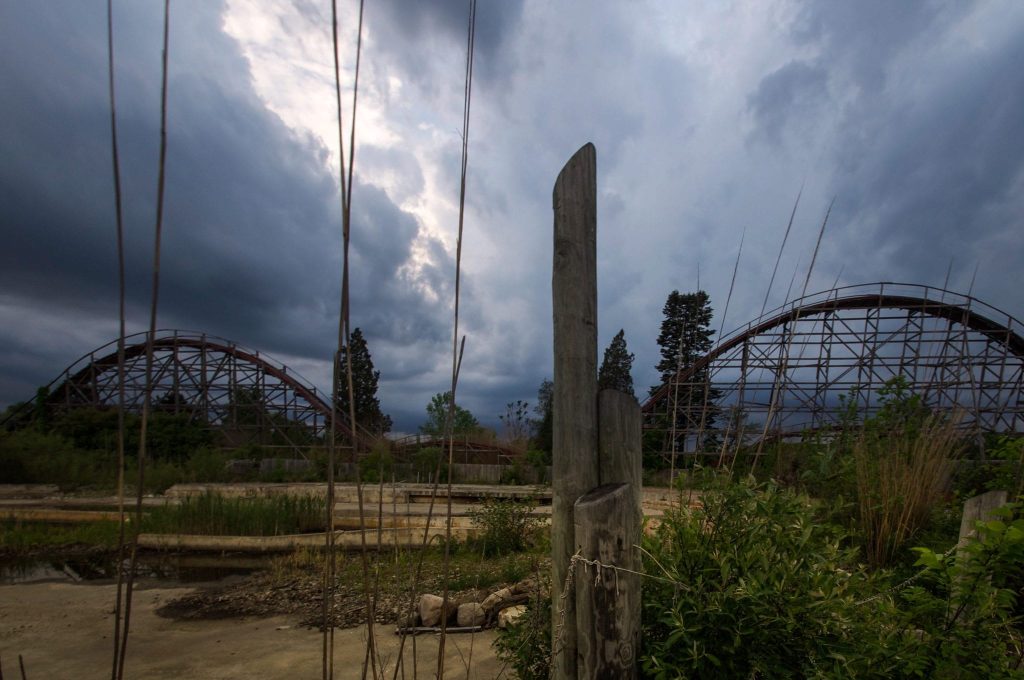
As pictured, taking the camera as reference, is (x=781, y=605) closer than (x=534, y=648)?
Yes

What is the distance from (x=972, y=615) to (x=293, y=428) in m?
19.3

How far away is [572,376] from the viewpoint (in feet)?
6.14

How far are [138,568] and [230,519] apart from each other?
1196 millimetres

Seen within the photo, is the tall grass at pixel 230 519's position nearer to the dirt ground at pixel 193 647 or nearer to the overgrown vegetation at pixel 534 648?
the dirt ground at pixel 193 647

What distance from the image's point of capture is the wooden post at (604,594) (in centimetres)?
169

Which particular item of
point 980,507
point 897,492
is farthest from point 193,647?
point 897,492

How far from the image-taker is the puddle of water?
221 inches

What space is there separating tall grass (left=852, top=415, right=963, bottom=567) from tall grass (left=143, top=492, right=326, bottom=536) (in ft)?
20.8

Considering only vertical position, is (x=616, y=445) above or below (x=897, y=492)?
above

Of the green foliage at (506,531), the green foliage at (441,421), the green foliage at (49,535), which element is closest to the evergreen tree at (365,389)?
the green foliage at (441,421)

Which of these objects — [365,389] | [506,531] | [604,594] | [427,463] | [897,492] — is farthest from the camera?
[365,389]

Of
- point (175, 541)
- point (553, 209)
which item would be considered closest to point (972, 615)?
point (553, 209)

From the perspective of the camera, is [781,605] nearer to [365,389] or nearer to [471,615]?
[471,615]

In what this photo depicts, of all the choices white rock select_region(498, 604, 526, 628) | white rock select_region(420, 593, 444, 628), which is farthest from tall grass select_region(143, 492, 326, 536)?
white rock select_region(498, 604, 526, 628)
